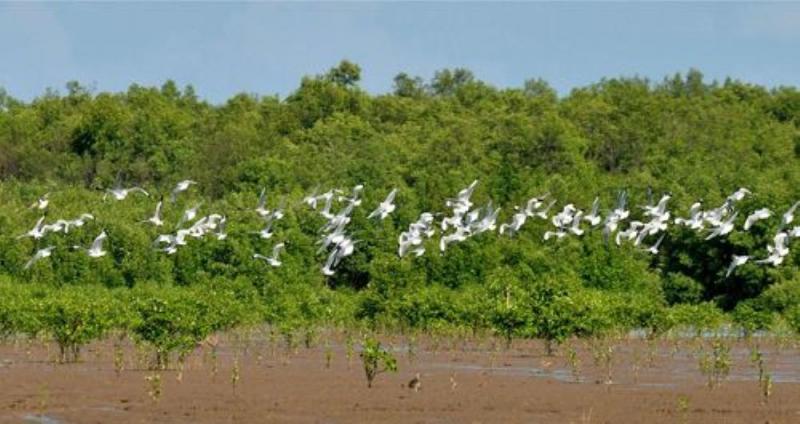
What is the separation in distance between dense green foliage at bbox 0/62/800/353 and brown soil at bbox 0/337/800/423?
5.96 ft

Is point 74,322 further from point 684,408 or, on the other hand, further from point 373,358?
point 684,408

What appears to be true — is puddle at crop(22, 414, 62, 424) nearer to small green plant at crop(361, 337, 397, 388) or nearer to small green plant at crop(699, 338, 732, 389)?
small green plant at crop(361, 337, 397, 388)

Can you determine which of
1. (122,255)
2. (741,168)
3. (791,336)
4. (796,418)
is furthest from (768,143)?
(796,418)

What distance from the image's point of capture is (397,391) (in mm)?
27578

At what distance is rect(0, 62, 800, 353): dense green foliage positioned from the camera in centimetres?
4409

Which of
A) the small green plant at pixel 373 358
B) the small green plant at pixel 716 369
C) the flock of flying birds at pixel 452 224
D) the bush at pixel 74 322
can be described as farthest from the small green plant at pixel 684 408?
the flock of flying birds at pixel 452 224

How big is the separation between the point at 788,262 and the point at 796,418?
37482 mm

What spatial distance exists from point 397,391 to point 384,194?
44373 mm

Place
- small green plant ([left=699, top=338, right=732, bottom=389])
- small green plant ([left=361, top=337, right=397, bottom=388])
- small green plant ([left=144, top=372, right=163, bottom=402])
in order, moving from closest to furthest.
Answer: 1. small green plant ([left=144, top=372, right=163, bottom=402])
2. small green plant ([left=361, top=337, right=397, bottom=388])
3. small green plant ([left=699, top=338, right=732, bottom=389])

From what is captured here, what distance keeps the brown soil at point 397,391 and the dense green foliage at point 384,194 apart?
1816mm

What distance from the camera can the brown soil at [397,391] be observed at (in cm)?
2428

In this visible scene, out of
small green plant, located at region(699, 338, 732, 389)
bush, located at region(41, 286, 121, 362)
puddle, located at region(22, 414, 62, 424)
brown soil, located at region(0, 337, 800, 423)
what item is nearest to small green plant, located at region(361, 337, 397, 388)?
brown soil, located at region(0, 337, 800, 423)

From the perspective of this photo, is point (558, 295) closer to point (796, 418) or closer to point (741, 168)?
point (796, 418)

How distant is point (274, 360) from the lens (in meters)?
35.4
